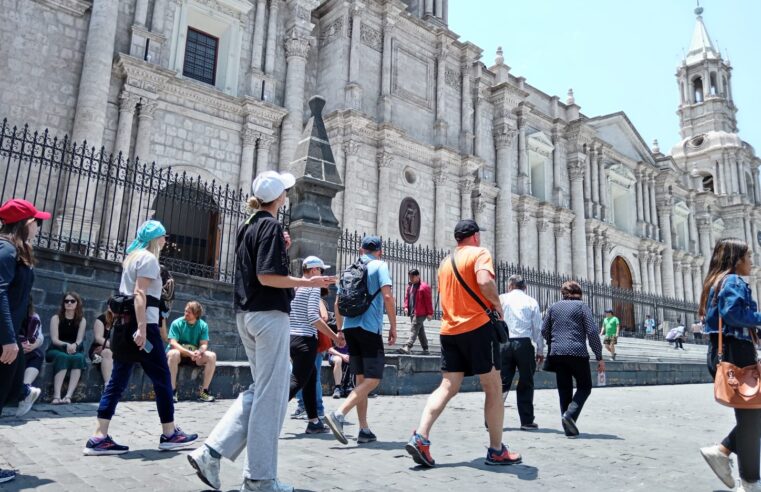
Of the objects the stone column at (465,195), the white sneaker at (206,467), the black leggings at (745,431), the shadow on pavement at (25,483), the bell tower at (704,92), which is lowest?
the shadow on pavement at (25,483)

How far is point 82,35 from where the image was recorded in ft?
48.4

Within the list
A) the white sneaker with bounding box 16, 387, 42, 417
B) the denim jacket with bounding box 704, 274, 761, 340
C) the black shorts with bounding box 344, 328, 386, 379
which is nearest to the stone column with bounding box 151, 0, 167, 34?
the white sneaker with bounding box 16, 387, 42, 417

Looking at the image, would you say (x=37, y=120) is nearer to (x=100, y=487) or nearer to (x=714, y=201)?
(x=100, y=487)

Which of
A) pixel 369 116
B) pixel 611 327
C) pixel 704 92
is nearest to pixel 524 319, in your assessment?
pixel 611 327

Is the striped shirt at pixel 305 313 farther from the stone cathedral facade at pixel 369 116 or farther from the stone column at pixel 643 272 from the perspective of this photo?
the stone column at pixel 643 272

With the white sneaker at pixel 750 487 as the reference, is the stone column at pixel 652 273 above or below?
above

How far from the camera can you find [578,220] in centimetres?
2962

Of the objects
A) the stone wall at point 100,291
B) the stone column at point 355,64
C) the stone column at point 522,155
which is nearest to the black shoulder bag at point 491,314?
the stone wall at point 100,291

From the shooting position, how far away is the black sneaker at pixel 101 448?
13.0ft

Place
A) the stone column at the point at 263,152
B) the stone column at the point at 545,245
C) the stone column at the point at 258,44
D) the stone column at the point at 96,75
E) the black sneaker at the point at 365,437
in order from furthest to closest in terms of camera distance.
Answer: the stone column at the point at 545,245
the stone column at the point at 258,44
the stone column at the point at 263,152
the stone column at the point at 96,75
the black sneaker at the point at 365,437

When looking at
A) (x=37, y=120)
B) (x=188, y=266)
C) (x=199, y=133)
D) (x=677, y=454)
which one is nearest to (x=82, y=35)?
(x=37, y=120)

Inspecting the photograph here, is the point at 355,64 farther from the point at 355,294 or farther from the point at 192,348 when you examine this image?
the point at 355,294

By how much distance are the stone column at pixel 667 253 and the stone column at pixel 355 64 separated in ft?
85.5

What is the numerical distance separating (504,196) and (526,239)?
272cm
